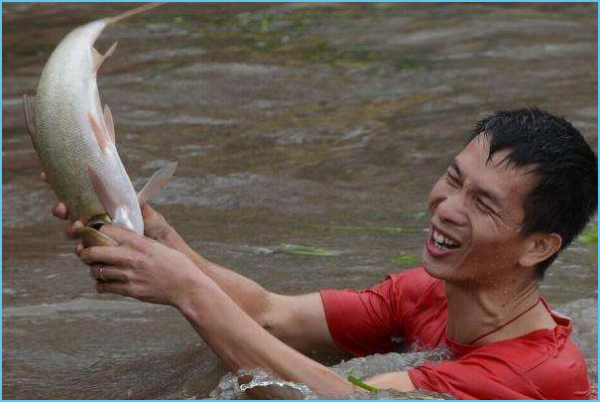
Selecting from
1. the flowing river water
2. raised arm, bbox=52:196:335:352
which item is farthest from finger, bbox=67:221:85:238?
raised arm, bbox=52:196:335:352

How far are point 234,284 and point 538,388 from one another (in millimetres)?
1202

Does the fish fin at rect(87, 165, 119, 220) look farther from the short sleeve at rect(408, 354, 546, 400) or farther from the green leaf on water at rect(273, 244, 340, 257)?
the green leaf on water at rect(273, 244, 340, 257)

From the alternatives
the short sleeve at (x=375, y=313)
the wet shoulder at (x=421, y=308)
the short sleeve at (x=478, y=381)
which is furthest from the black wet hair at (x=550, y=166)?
the short sleeve at (x=375, y=313)

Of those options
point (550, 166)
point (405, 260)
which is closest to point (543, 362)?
point (550, 166)

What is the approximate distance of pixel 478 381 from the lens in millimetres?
3625

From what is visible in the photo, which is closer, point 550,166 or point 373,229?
point 550,166

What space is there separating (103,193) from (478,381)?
3.76 ft

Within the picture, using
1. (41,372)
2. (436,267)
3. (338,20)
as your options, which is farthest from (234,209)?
(338,20)

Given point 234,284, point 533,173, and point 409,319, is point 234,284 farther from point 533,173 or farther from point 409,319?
point 533,173

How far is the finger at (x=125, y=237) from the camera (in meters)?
3.43

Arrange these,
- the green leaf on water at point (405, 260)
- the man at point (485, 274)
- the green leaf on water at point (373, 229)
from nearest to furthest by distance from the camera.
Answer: the man at point (485, 274), the green leaf on water at point (405, 260), the green leaf on water at point (373, 229)

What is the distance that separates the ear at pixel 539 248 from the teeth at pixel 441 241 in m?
0.21

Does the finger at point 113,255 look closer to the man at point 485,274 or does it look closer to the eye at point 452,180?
the man at point 485,274

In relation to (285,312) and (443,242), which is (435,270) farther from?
(285,312)
